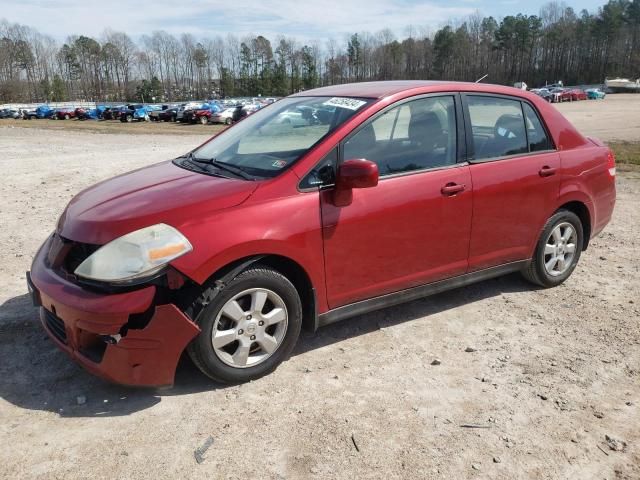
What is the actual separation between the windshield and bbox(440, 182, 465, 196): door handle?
31.8 inches

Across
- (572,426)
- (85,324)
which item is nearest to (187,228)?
(85,324)

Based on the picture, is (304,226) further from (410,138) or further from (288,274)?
(410,138)

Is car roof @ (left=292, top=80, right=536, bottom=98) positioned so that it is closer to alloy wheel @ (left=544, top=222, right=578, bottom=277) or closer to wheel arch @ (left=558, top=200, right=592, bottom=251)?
wheel arch @ (left=558, top=200, right=592, bottom=251)

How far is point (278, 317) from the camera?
10.7ft

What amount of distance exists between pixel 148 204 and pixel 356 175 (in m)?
1.23

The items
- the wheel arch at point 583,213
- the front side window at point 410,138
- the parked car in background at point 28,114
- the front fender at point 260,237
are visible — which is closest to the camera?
the front fender at point 260,237

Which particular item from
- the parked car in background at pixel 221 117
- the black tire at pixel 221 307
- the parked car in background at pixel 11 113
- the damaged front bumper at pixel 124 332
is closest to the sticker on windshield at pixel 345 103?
the black tire at pixel 221 307

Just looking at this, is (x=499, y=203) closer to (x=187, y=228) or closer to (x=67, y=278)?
(x=187, y=228)

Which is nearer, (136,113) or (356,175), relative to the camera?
(356,175)

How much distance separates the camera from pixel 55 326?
321 cm

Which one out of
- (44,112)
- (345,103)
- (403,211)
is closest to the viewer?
(403,211)

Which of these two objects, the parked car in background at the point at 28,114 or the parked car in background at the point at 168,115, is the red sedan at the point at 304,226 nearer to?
the parked car in background at the point at 168,115

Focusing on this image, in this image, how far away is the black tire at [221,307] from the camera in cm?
298

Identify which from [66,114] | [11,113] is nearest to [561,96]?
[66,114]
